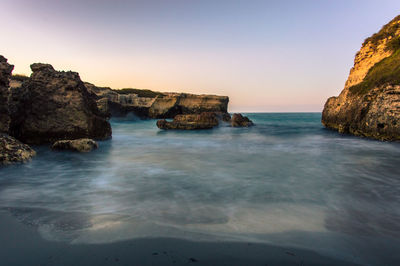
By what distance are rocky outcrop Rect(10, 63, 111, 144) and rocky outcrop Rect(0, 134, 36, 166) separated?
229cm

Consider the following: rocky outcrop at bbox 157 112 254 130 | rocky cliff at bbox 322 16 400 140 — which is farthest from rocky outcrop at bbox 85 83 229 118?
rocky cliff at bbox 322 16 400 140

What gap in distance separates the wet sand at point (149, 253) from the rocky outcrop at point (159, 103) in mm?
30318

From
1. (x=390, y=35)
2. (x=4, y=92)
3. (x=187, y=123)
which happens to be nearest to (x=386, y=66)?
(x=390, y=35)

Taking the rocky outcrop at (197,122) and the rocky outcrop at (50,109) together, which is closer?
the rocky outcrop at (50,109)

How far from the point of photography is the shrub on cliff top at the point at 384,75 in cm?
1020

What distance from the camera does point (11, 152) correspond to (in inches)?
181

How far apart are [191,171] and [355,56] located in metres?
18.3

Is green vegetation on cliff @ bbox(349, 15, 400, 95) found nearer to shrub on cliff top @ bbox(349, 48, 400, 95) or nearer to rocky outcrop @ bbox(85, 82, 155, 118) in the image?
shrub on cliff top @ bbox(349, 48, 400, 95)

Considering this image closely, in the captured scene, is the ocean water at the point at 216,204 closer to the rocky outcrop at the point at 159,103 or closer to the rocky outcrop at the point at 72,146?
the rocky outcrop at the point at 72,146

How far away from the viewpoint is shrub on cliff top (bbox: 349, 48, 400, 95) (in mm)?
10203

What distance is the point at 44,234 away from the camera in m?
1.89

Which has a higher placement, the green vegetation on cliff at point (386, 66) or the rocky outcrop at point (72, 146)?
the green vegetation on cliff at point (386, 66)

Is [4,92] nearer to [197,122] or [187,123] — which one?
[187,123]

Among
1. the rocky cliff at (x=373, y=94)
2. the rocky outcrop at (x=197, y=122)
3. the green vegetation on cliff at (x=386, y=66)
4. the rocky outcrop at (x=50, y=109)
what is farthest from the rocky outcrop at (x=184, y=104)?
the rocky outcrop at (x=50, y=109)
